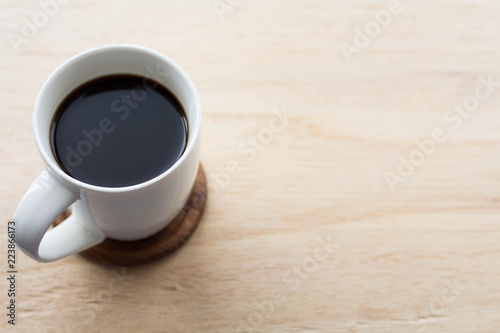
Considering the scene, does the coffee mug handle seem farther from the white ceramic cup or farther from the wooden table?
the wooden table

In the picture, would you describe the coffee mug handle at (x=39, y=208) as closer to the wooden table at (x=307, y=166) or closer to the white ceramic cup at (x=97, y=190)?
the white ceramic cup at (x=97, y=190)

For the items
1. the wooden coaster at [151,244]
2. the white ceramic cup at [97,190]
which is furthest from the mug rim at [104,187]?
the wooden coaster at [151,244]

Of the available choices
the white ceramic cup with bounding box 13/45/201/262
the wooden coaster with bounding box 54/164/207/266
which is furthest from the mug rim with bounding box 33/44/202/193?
the wooden coaster with bounding box 54/164/207/266

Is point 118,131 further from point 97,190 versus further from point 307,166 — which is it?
point 307,166

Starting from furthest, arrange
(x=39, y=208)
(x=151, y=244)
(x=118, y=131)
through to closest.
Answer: (x=151, y=244) < (x=118, y=131) < (x=39, y=208)

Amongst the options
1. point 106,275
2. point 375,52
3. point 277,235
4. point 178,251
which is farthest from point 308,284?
point 375,52

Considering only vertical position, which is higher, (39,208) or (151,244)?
(39,208)

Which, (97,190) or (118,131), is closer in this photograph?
(97,190)

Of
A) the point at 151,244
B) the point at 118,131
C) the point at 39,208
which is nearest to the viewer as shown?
the point at 39,208

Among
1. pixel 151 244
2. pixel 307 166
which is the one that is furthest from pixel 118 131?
pixel 307 166
